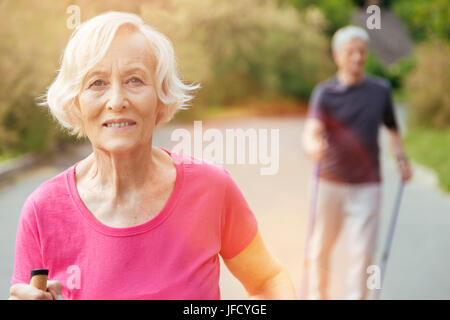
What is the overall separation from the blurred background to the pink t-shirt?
1.09ft

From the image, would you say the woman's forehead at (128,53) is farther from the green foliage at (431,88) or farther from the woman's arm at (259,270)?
the green foliage at (431,88)

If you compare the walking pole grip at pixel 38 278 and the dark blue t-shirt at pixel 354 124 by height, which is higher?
the dark blue t-shirt at pixel 354 124

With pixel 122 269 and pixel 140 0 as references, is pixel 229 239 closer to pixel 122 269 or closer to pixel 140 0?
pixel 122 269

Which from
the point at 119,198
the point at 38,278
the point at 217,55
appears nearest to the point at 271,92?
the point at 217,55

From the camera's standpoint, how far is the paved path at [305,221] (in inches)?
168

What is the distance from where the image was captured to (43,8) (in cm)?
732

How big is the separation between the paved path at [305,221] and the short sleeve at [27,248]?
0.95 m

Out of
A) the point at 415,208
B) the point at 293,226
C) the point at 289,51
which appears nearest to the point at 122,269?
the point at 293,226

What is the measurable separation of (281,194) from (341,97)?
3.82m

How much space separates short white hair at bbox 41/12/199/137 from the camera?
117 cm

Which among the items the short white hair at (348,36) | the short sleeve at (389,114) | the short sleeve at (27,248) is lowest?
the short sleeve at (27,248)

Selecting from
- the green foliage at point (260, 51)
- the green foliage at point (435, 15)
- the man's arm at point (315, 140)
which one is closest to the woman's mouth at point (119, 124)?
the man's arm at point (315, 140)

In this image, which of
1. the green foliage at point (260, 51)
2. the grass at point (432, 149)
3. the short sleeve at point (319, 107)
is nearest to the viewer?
the short sleeve at point (319, 107)

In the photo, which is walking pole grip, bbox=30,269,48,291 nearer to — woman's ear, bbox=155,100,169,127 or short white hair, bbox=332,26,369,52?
woman's ear, bbox=155,100,169,127
